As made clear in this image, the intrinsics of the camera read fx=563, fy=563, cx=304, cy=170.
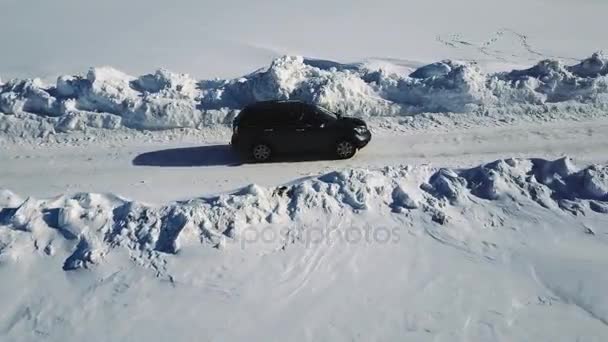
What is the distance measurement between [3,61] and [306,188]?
1651 centimetres

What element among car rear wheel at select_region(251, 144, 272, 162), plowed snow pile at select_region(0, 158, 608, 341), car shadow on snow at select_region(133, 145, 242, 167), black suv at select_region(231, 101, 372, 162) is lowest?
plowed snow pile at select_region(0, 158, 608, 341)

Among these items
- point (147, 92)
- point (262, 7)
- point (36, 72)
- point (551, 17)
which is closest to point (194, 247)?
point (147, 92)

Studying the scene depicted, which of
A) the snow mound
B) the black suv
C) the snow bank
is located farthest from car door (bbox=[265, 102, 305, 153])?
the snow bank

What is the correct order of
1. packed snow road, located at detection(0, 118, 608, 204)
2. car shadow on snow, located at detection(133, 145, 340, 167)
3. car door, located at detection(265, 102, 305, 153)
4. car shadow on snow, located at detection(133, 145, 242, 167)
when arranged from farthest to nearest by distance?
1. car shadow on snow, located at detection(133, 145, 242, 167)
2. car shadow on snow, located at detection(133, 145, 340, 167)
3. car door, located at detection(265, 102, 305, 153)
4. packed snow road, located at detection(0, 118, 608, 204)

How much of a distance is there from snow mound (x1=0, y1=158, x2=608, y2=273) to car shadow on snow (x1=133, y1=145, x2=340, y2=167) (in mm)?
1612

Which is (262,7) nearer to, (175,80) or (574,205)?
(175,80)

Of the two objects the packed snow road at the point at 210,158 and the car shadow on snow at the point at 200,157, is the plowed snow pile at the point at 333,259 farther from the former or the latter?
the car shadow on snow at the point at 200,157

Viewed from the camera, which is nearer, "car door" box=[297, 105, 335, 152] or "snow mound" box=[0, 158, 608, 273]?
"snow mound" box=[0, 158, 608, 273]

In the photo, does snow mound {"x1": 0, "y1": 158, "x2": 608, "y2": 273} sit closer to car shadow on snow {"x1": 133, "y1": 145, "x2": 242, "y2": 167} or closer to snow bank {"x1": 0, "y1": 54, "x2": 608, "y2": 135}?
car shadow on snow {"x1": 133, "y1": 145, "x2": 242, "y2": 167}

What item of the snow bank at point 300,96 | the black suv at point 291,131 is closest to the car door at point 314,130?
the black suv at point 291,131

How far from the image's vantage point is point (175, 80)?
57.3 ft

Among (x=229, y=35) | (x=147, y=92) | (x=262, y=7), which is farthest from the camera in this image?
(x=262, y=7)

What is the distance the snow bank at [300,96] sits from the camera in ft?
53.4

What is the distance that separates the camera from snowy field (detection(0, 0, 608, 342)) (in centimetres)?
1050
